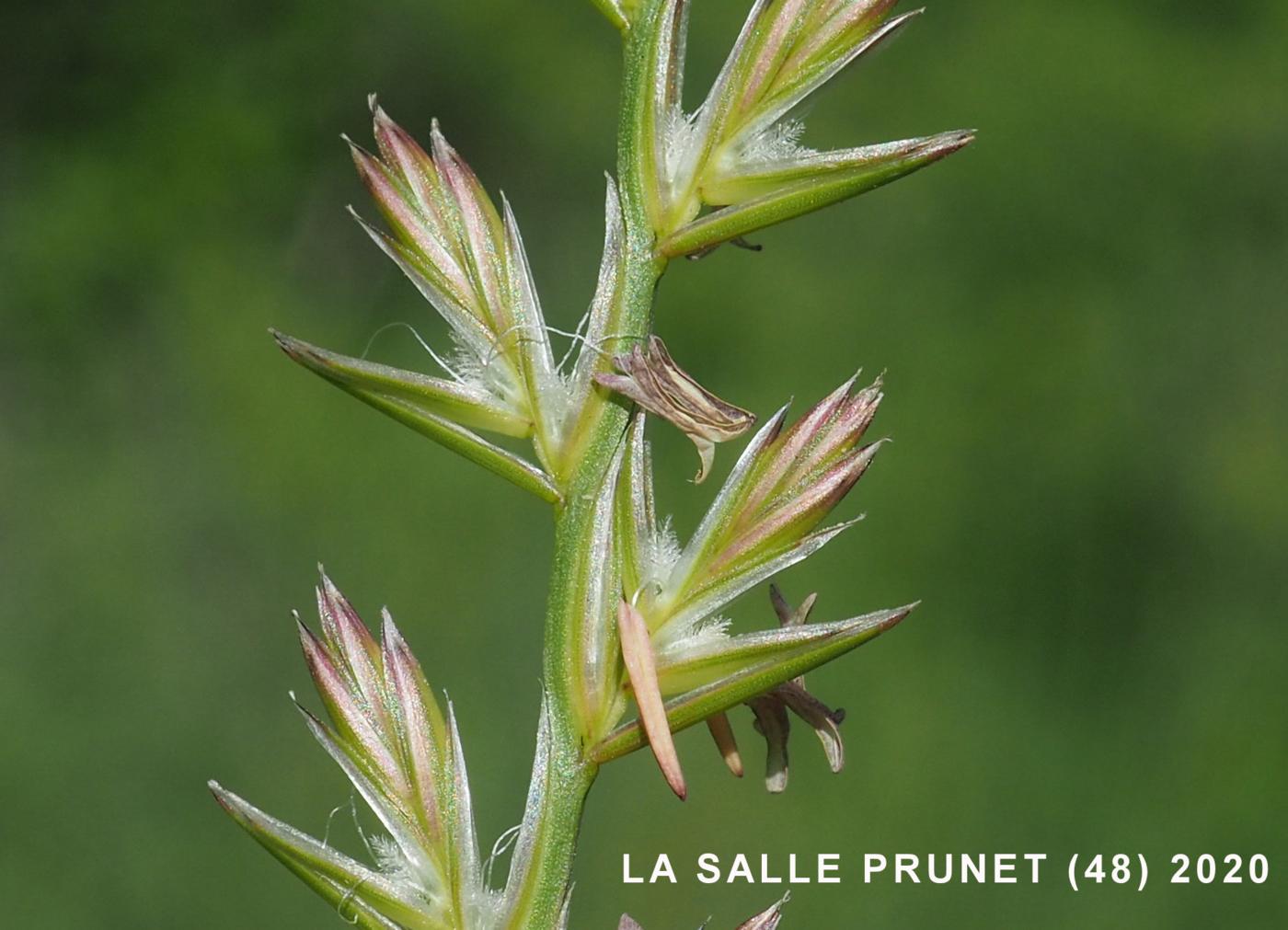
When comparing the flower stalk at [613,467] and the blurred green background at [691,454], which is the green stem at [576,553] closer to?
the flower stalk at [613,467]

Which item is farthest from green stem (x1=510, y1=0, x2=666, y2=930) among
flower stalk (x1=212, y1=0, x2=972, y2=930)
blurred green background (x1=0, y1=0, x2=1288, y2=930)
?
blurred green background (x1=0, y1=0, x2=1288, y2=930)

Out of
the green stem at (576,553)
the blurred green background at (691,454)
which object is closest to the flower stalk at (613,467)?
the green stem at (576,553)

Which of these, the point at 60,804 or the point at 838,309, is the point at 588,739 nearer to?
the point at 60,804

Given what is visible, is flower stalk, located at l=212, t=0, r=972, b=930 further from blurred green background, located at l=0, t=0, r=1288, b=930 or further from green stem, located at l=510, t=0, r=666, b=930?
blurred green background, located at l=0, t=0, r=1288, b=930

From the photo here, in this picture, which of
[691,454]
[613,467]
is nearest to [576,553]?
[613,467]

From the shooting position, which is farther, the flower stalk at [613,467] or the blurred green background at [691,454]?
the blurred green background at [691,454]

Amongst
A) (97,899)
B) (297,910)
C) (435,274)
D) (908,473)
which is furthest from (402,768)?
(908,473)
